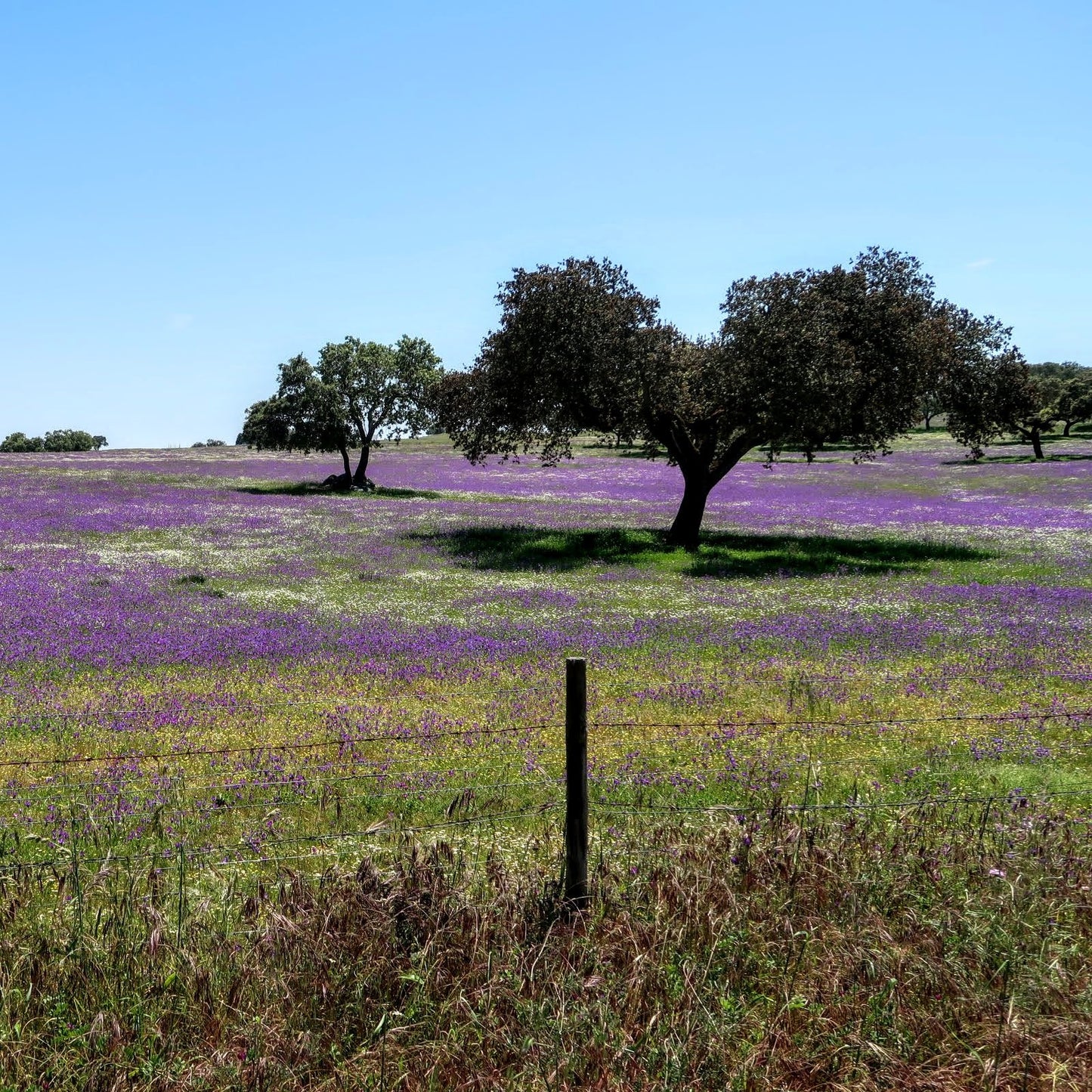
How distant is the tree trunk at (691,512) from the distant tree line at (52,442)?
452 ft

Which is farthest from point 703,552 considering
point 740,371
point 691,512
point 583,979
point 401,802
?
point 583,979

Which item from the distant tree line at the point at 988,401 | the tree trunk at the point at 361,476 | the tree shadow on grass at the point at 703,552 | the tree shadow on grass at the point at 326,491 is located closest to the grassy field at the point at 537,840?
the tree shadow on grass at the point at 703,552

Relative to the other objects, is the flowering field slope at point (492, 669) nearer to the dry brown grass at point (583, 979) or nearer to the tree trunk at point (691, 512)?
the tree trunk at point (691, 512)

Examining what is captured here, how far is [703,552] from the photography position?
29578 mm

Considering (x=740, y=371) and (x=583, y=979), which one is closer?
(x=583, y=979)

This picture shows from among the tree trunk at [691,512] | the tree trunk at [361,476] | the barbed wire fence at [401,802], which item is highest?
the tree trunk at [361,476]

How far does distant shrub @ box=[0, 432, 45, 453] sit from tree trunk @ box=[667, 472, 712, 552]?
151213 mm

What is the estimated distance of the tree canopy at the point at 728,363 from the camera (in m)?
27.1

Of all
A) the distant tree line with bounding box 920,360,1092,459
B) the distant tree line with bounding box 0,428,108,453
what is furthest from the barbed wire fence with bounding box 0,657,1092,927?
the distant tree line with bounding box 0,428,108,453

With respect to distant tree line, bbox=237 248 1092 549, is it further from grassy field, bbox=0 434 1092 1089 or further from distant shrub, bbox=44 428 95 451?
distant shrub, bbox=44 428 95 451

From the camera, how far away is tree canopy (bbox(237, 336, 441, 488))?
194ft

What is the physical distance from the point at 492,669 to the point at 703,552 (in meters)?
16.9

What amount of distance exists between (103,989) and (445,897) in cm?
199

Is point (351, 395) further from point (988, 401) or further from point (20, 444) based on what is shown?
point (20, 444)
